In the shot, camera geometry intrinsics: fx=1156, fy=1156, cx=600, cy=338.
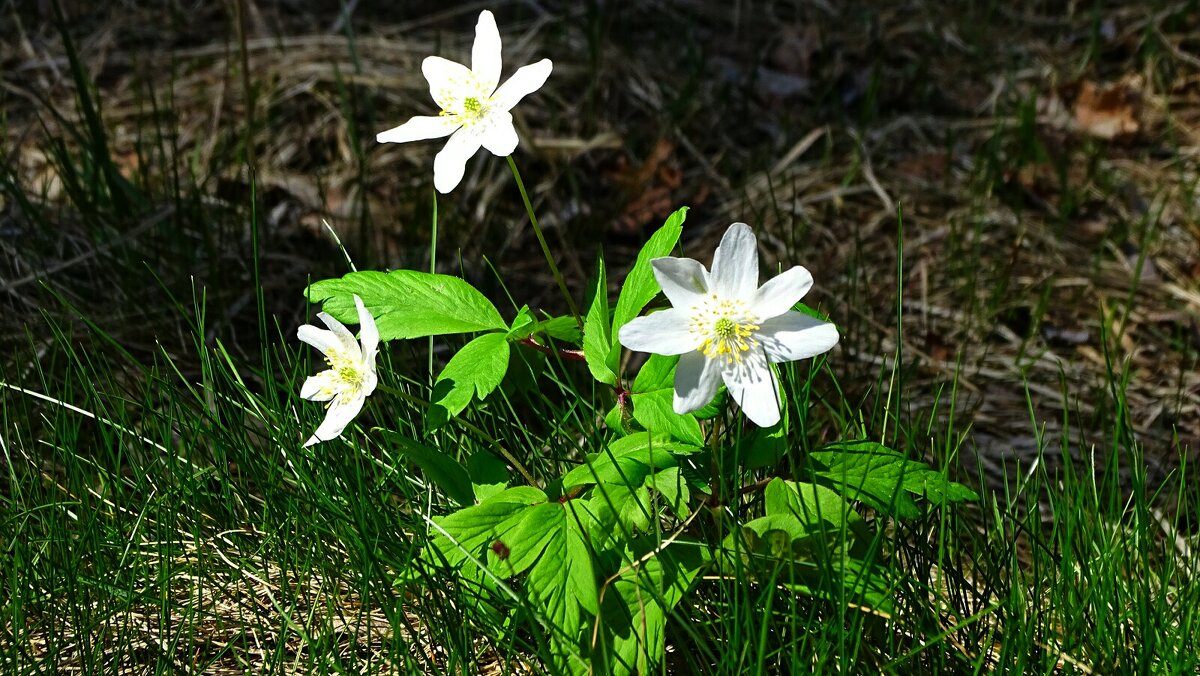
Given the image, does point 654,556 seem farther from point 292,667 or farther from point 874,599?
point 292,667

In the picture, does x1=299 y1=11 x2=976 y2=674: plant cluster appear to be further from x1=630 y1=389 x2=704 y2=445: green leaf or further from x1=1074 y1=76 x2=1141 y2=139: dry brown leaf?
x1=1074 y1=76 x2=1141 y2=139: dry brown leaf

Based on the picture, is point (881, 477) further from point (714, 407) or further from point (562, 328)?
point (562, 328)

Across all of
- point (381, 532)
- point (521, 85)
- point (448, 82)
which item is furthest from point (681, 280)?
point (381, 532)

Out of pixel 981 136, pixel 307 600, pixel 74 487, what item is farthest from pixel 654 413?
pixel 981 136

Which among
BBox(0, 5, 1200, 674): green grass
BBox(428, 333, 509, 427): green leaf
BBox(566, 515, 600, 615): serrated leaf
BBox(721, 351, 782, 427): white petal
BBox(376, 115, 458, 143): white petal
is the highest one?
BBox(376, 115, 458, 143): white petal

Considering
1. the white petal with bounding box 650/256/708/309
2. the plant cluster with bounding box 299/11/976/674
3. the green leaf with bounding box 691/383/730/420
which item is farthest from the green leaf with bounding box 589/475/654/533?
the white petal with bounding box 650/256/708/309

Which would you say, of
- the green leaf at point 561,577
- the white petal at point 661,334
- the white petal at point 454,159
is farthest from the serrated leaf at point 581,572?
the white petal at point 454,159

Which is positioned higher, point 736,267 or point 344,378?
point 736,267
